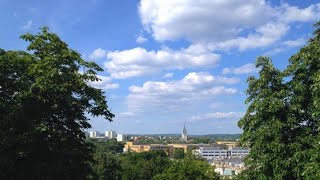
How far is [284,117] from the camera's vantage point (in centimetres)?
1505

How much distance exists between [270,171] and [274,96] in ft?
8.60

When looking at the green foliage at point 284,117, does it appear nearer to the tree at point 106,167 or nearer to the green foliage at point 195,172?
the green foliage at point 195,172

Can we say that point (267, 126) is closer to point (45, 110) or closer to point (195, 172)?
point (45, 110)

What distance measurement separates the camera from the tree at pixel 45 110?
13.3 m

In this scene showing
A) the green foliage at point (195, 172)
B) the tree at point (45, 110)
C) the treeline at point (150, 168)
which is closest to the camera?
the tree at point (45, 110)

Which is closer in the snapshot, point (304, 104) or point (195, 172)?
point (304, 104)

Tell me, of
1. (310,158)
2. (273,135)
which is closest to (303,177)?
(310,158)

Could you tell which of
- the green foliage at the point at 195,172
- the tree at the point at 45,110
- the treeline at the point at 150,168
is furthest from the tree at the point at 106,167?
the tree at the point at 45,110

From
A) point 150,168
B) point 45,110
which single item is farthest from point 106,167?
point 45,110

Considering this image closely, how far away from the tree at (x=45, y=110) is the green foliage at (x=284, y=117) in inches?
203

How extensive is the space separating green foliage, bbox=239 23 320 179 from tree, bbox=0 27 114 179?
5166mm

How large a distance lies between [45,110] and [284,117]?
8048mm

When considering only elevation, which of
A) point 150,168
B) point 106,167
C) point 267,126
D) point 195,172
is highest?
point 267,126

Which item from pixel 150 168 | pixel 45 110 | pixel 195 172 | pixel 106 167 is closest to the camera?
pixel 45 110
